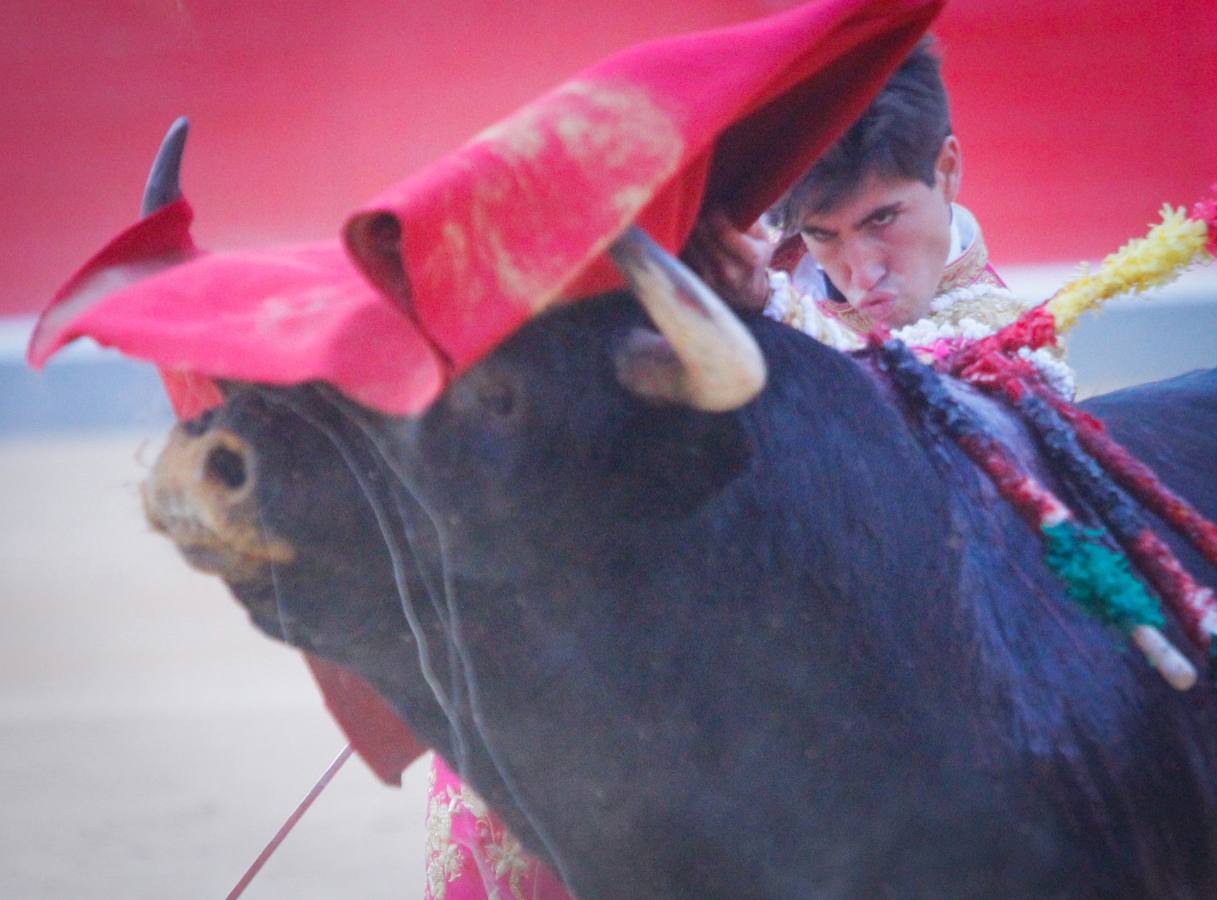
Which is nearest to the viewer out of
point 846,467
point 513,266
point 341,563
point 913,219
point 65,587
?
point 513,266

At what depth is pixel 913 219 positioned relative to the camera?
1.50m

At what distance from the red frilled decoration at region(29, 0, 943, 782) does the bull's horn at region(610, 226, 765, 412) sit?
3 cm

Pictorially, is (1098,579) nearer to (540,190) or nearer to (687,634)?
(687,634)

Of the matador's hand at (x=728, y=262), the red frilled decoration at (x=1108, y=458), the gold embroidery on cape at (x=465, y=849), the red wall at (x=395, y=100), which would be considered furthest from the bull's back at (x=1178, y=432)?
the red wall at (x=395, y=100)

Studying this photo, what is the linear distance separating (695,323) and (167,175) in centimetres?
45

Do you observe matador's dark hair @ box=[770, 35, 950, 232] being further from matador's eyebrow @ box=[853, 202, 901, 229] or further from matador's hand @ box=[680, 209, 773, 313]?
matador's hand @ box=[680, 209, 773, 313]

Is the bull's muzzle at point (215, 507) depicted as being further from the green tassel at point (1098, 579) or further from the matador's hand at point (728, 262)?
the green tassel at point (1098, 579)

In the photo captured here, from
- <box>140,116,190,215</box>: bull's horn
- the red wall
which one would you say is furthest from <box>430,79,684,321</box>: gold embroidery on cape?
the red wall

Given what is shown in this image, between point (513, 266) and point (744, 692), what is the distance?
0.34 metres

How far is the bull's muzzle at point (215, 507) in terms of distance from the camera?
2.46ft

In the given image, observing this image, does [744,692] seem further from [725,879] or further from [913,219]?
[913,219]

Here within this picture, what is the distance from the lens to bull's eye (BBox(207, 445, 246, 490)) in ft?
2.48

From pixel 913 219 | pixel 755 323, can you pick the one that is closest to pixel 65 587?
pixel 913 219

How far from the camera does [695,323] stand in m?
0.68
